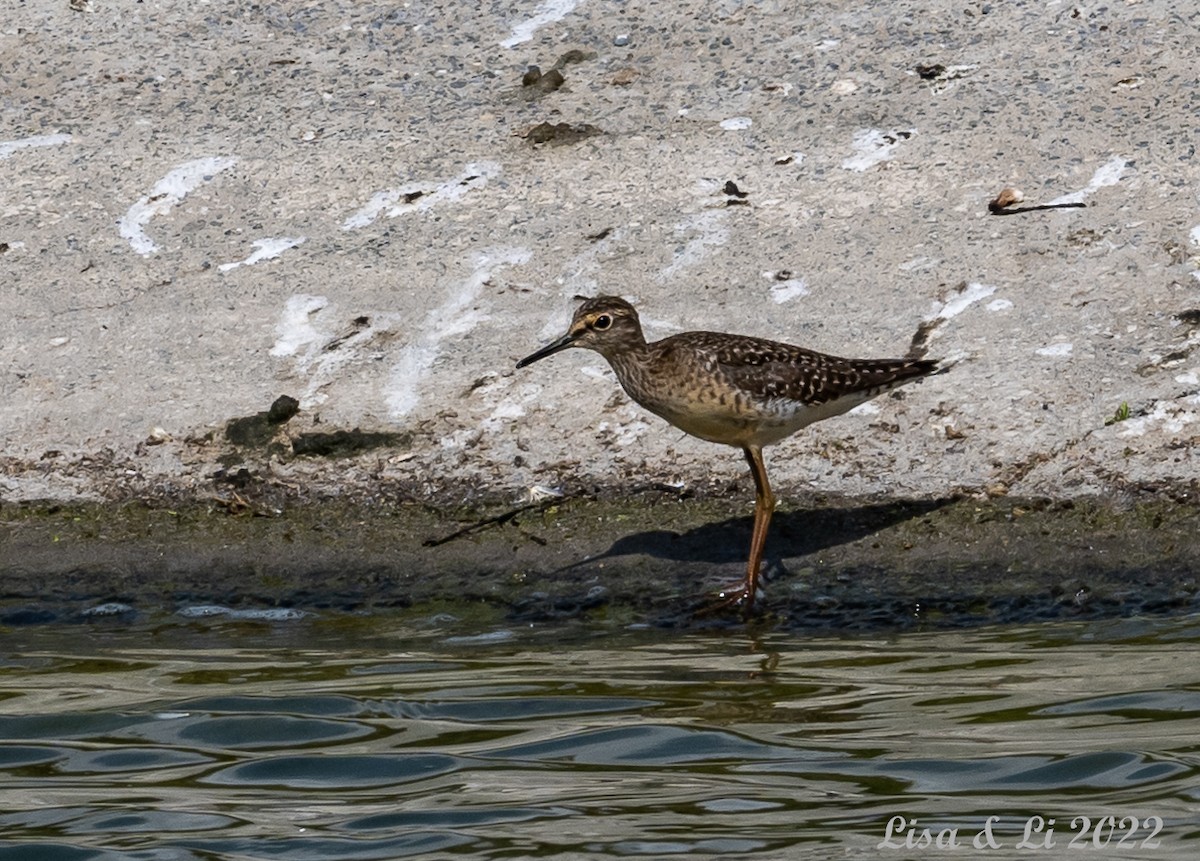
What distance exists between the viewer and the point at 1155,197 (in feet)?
33.7

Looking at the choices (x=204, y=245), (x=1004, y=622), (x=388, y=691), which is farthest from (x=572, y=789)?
(x=204, y=245)

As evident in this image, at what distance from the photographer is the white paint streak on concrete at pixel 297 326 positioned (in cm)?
1005

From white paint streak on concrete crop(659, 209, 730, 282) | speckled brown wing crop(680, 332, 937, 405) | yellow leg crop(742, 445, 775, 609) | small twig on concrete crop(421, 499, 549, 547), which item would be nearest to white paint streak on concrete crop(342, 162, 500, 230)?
white paint streak on concrete crop(659, 209, 730, 282)

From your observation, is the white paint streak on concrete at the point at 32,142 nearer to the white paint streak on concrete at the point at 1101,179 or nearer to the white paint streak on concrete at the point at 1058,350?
the white paint streak on concrete at the point at 1101,179

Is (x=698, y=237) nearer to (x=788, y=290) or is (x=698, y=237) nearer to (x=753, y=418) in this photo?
(x=788, y=290)

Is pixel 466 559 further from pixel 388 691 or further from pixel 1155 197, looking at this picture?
pixel 1155 197

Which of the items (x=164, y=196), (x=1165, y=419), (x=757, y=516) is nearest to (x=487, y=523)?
(x=757, y=516)

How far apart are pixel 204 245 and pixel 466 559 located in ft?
10.3

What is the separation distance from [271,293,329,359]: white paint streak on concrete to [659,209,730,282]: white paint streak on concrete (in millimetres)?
1893

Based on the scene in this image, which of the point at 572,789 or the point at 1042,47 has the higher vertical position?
the point at 1042,47

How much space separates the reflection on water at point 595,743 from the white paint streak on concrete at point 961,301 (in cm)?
250

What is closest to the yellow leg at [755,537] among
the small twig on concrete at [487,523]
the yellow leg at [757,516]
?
the yellow leg at [757,516]

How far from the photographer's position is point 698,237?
34.6 feet

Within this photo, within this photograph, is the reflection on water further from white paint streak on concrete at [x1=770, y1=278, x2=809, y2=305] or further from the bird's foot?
white paint streak on concrete at [x1=770, y1=278, x2=809, y2=305]
